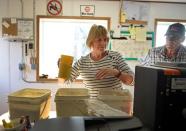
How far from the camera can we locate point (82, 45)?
11.8 feet

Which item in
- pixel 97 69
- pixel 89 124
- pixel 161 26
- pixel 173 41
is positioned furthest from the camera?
pixel 161 26

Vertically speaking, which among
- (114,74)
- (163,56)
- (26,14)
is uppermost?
(26,14)

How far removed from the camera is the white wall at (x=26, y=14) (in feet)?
11.3

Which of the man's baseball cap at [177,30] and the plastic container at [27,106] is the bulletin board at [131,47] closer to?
the man's baseball cap at [177,30]

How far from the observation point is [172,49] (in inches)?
79.0

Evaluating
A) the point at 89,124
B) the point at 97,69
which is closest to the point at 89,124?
the point at 89,124

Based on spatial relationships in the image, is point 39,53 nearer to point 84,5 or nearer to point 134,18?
point 84,5

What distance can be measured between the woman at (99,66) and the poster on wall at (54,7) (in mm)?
1779

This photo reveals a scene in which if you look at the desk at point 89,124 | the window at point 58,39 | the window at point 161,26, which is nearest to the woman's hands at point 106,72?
the desk at point 89,124

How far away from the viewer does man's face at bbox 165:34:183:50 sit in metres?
1.89

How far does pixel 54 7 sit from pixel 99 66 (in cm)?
198

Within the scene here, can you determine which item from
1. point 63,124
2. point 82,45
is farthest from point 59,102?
point 82,45

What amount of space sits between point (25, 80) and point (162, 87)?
300cm

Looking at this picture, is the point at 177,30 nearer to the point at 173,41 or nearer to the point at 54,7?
the point at 173,41
